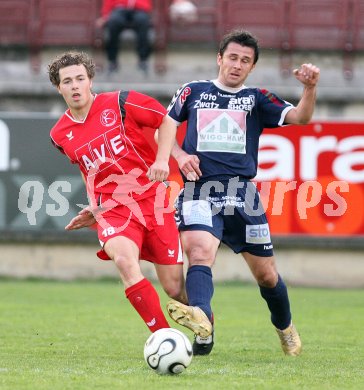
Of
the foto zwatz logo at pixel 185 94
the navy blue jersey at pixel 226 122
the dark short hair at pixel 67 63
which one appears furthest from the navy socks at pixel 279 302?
the dark short hair at pixel 67 63

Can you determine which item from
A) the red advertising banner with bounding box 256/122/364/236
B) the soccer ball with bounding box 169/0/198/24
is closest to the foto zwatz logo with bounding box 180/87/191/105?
the red advertising banner with bounding box 256/122/364/236

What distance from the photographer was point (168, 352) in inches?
259

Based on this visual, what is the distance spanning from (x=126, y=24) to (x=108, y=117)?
29.8ft

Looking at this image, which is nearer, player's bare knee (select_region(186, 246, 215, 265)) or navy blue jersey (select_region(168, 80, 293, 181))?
player's bare knee (select_region(186, 246, 215, 265))

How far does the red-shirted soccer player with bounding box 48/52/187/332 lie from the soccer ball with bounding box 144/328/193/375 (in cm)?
111

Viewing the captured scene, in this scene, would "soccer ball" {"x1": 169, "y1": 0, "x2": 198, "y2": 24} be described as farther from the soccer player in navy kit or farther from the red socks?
the red socks

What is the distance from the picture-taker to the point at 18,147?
15.8 m

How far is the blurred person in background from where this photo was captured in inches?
650

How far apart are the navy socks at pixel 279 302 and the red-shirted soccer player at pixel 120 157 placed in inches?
Result: 30.8

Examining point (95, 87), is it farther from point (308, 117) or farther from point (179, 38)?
point (308, 117)

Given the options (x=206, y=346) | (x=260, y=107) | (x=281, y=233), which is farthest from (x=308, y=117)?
(x=281, y=233)

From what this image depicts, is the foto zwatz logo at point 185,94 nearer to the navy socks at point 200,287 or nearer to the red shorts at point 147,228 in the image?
the red shorts at point 147,228

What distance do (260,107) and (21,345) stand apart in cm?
268

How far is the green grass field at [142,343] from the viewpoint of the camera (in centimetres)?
652
